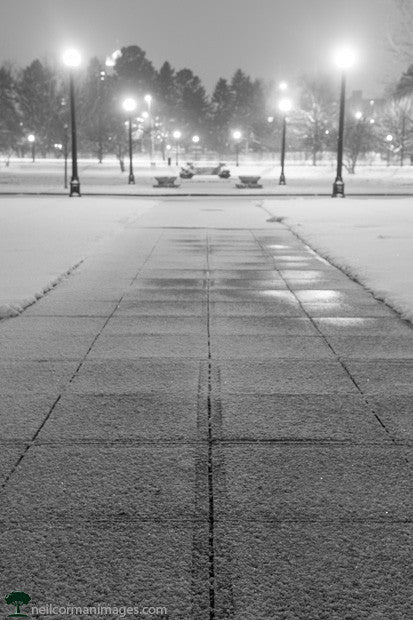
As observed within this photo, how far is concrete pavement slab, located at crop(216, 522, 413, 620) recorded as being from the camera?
2576mm

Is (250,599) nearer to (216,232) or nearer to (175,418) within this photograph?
(175,418)

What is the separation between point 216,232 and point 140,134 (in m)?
101

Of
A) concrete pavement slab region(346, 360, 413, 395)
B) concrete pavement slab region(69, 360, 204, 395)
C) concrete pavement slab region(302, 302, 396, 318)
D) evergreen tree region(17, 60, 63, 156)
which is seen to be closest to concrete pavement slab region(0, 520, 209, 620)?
concrete pavement slab region(69, 360, 204, 395)

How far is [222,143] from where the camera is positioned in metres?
137

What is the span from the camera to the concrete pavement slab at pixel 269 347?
608cm

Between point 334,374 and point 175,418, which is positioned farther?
point 334,374

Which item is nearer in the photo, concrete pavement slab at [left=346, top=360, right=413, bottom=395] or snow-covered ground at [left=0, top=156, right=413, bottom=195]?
concrete pavement slab at [left=346, top=360, right=413, bottom=395]

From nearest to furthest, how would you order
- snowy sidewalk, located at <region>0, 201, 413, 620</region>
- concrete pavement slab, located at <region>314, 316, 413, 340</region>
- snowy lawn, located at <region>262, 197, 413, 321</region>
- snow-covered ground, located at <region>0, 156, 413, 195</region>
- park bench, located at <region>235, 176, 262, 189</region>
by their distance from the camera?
snowy sidewalk, located at <region>0, 201, 413, 620</region> → concrete pavement slab, located at <region>314, 316, 413, 340</region> → snowy lawn, located at <region>262, 197, 413, 321</region> → park bench, located at <region>235, 176, 262, 189</region> → snow-covered ground, located at <region>0, 156, 413, 195</region>

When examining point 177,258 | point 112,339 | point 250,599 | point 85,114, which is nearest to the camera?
point 250,599

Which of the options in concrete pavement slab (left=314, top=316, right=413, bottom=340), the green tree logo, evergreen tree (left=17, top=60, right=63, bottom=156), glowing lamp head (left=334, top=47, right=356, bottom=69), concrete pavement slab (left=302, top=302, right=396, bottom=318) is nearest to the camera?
the green tree logo

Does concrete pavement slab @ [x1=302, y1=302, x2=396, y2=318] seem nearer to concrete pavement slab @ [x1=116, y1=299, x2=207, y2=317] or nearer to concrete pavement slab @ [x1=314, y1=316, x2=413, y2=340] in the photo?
concrete pavement slab @ [x1=314, y1=316, x2=413, y2=340]

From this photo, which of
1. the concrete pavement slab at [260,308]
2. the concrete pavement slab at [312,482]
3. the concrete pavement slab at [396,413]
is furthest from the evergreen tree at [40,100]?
the concrete pavement slab at [312,482]

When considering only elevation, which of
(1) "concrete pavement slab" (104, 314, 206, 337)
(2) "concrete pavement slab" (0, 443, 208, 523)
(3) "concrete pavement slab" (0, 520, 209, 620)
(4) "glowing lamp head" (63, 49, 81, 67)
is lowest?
(3) "concrete pavement slab" (0, 520, 209, 620)

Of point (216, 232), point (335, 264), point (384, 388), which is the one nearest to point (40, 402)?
point (384, 388)
